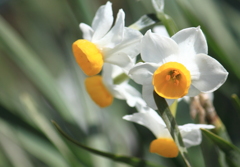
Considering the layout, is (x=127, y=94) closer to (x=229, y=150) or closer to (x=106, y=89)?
(x=106, y=89)

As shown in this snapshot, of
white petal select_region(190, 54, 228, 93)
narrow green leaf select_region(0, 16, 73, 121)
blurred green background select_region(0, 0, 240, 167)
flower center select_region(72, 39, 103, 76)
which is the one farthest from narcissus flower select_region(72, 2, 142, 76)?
narrow green leaf select_region(0, 16, 73, 121)

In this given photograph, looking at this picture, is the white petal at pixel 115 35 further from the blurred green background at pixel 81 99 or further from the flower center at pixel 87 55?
the blurred green background at pixel 81 99

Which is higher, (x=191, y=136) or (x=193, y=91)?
(x=193, y=91)

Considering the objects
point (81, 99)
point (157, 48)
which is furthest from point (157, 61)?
point (81, 99)

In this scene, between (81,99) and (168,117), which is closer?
(168,117)

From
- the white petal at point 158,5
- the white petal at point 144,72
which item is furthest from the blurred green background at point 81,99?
the white petal at point 144,72

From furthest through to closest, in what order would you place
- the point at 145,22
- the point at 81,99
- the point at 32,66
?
the point at 81,99, the point at 32,66, the point at 145,22

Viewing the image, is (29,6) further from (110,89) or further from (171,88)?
(171,88)
